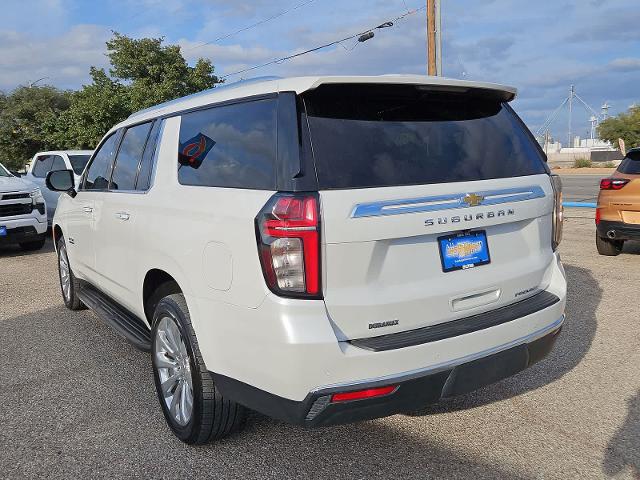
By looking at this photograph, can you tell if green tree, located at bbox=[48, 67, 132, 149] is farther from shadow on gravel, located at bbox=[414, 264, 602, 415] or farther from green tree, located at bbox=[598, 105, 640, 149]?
green tree, located at bbox=[598, 105, 640, 149]

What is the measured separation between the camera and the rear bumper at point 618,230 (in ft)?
23.5

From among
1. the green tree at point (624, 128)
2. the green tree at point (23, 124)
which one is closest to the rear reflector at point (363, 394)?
the green tree at point (23, 124)

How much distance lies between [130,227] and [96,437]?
1261 mm

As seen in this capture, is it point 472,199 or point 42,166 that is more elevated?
point 42,166

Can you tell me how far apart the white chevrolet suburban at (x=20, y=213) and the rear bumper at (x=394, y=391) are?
26.2 ft

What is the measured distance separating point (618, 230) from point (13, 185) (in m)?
9.14

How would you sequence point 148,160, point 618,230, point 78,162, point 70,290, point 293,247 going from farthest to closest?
point 78,162 < point 618,230 < point 70,290 < point 148,160 < point 293,247

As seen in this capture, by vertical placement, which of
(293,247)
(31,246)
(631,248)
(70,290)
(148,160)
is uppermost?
(148,160)

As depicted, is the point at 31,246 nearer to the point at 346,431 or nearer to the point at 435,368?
the point at 346,431

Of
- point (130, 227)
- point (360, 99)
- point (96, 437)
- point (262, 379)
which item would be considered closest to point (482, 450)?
point (262, 379)

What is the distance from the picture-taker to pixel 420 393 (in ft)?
8.36

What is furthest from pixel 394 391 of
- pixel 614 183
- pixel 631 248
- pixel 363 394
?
pixel 631 248

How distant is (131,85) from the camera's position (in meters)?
27.9

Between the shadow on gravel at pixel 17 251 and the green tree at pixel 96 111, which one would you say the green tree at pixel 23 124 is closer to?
the green tree at pixel 96 111
